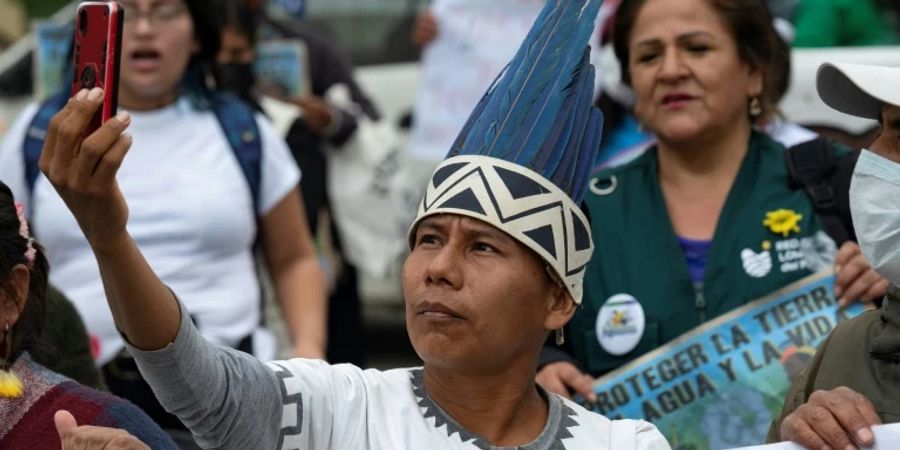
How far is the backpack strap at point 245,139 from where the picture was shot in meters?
5.57

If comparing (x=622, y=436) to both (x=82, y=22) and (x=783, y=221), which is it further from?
(x=783, y=221)

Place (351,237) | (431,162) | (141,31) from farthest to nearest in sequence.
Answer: (431,162) < (351,237) < (141,31)

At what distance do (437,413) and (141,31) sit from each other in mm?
2426

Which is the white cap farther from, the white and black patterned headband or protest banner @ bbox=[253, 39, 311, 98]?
protest banner @ bbox=[253, 39, 311, 98]

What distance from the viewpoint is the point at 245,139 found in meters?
5.61

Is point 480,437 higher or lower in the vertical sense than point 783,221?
lower

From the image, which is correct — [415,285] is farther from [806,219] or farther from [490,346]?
[806,219]

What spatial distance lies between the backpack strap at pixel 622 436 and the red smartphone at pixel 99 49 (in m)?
1.11

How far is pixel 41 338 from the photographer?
153 inches

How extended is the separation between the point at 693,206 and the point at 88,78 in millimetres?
2178

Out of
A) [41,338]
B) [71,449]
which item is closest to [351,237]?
[41,338]

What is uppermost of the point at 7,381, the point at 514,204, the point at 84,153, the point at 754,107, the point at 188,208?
the point at 84,153

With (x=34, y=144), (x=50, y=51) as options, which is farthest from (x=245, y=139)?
(x=50, y=51)

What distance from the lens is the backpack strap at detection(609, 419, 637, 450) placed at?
3482 millimetres
